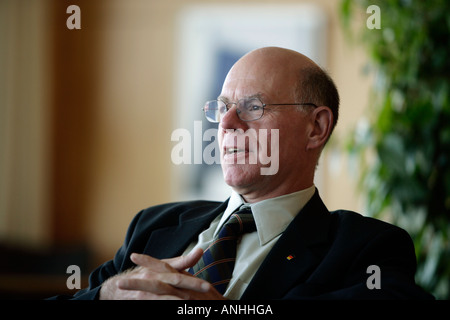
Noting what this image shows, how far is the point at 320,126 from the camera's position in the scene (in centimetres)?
148

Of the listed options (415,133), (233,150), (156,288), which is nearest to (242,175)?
(233,150)

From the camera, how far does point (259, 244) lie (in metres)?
1.35

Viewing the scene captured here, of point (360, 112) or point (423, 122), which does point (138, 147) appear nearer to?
point (360, 112)

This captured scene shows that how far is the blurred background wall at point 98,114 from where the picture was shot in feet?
13.8

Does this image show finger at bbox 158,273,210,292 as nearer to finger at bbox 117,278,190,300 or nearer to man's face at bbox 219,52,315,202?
finger at bbox 117,278,190,300

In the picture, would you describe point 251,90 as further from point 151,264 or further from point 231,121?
point 151,264

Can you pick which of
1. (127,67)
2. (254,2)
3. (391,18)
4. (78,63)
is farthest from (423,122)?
(78,63)

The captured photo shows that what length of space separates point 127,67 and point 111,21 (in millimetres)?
424

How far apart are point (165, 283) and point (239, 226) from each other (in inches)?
12.0

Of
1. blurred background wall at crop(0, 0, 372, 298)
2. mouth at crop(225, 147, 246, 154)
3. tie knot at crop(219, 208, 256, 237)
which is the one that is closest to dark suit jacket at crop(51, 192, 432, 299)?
tie knot at crop(219, 208, 256, 237)

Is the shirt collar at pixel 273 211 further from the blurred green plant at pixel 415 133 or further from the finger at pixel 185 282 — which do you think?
the blurred green plant at pixel 415 133
